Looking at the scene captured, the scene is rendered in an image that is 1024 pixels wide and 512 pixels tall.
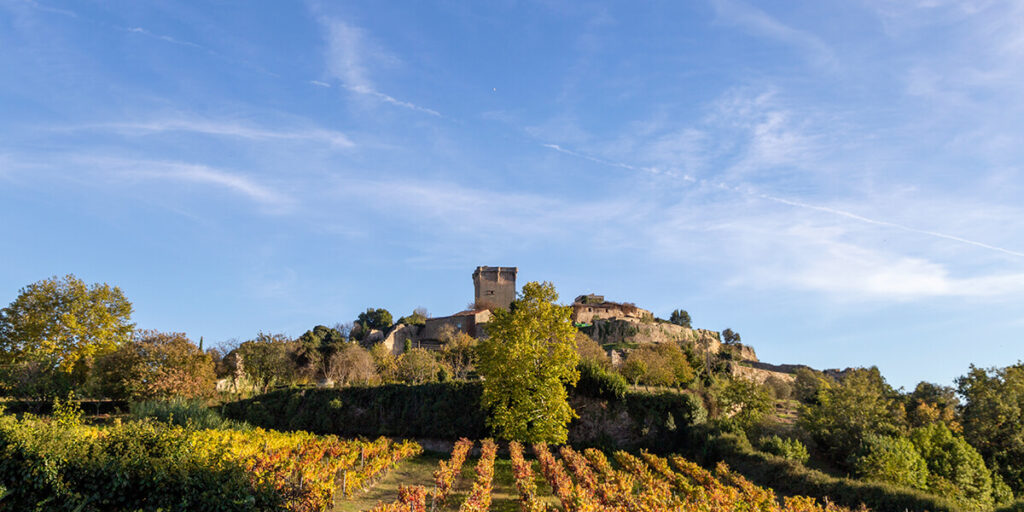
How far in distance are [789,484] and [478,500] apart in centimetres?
1202

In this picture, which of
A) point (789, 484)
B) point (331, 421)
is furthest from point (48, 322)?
point (789, 484)

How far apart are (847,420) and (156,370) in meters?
33.4

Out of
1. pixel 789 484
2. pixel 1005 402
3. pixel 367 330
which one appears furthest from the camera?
pixel 367 330

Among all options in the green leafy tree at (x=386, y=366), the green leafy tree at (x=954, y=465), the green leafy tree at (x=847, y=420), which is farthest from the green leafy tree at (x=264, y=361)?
the green leafy tree at (x=954, y=465)

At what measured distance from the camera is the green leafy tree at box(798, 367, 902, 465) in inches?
949

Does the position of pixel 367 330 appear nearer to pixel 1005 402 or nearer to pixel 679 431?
pixel 679 431

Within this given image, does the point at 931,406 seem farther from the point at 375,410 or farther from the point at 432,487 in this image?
the point at 375,410

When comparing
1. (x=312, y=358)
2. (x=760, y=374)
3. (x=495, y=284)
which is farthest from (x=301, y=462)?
(x=495, y=284)

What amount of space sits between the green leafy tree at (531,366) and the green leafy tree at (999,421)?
1955 centimetres

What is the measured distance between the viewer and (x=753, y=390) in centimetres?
2809

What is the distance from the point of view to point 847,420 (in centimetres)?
2447

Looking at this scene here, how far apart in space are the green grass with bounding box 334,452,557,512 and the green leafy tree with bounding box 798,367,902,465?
13284 millimetres

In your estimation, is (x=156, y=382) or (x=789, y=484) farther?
(x=156, y=382)

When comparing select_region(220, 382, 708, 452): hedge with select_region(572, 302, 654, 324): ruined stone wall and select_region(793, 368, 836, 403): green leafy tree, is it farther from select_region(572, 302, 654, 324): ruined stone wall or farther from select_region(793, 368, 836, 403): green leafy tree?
select_region(572, 302, 654, 324): ruined stone wall
